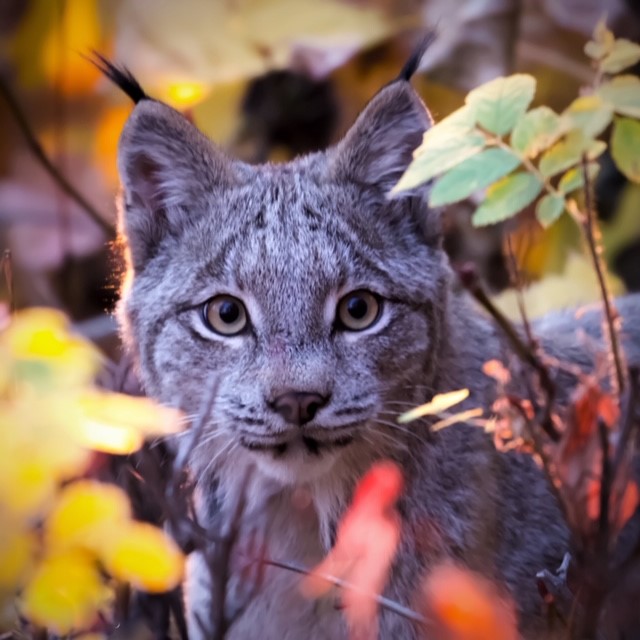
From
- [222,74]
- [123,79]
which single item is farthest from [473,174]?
[222,74]

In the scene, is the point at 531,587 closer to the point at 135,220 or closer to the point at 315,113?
the point at 135,220

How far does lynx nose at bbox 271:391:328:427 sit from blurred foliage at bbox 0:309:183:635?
77cm

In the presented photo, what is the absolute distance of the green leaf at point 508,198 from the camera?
6.00ft

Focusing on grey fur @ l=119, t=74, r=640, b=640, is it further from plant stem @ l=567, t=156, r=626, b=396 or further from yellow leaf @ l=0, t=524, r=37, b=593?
yellow leaf @ l=0, t=524, r=37, b=593

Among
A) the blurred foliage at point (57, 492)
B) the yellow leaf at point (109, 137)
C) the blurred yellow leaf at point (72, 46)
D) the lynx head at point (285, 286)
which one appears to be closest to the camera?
the blurred foliage at point (57, 492)

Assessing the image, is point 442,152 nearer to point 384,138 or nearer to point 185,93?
point 384,138

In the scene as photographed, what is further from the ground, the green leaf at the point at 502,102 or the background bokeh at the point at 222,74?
the background bokeh at the point at 222,74

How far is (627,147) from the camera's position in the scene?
72.4 inches

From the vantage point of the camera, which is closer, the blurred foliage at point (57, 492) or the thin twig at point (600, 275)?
the blurred foliage at point (57, 492)

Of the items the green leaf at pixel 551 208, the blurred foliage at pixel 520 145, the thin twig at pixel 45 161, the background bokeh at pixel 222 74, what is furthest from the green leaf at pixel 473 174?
the background bokeh at pixel 222 74

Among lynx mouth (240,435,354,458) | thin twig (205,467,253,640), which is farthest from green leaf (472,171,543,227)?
lynx mouth (240,435,354,458)

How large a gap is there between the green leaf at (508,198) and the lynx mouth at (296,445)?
82 centimetres

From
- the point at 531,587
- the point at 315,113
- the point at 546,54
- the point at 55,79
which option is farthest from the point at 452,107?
the point at 531,587

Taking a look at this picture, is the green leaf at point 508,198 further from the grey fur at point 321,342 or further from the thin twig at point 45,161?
the thin twig at point 45,161
